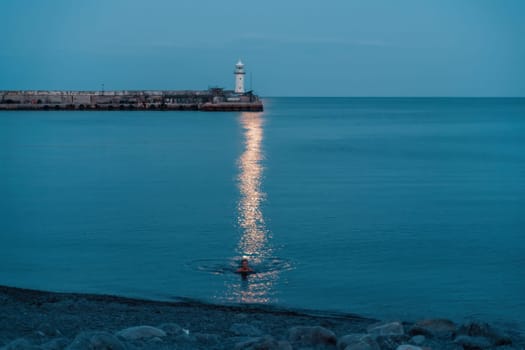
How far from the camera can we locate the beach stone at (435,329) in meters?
7.79

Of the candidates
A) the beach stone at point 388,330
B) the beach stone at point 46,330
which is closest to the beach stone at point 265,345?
the beach stone at point 388,330

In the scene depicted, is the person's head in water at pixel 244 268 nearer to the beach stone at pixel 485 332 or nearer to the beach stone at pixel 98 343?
the beach stone at pixel 485 332

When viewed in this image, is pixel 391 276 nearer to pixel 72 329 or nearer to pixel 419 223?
pixel 419 223

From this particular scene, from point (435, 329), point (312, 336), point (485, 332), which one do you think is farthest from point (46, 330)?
point (485, 332)

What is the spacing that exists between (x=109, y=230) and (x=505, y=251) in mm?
8066

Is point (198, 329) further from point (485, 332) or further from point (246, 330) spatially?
point (485, 332)

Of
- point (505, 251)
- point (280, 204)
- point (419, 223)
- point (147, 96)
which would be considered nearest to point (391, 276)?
point (505, 251)

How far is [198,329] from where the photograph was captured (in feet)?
27.0

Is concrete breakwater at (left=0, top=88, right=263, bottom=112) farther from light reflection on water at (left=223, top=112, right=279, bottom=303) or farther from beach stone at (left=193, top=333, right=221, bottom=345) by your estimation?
beach stone at (left=193, top=333, right=221, bottom=345)

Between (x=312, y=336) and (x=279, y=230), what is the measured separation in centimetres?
854

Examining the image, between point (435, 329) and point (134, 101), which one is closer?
point (435, 329)

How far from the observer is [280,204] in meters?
19.7

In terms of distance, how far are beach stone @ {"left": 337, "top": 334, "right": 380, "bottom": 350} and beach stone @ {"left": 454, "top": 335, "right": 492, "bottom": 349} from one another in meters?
1.01

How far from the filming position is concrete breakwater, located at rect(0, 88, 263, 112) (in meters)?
83.1
